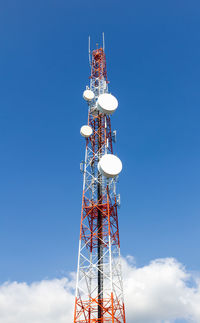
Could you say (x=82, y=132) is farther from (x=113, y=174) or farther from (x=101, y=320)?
(x=101, y=320)

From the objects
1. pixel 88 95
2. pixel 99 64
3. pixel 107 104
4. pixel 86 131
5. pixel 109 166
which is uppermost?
pixel 99 64

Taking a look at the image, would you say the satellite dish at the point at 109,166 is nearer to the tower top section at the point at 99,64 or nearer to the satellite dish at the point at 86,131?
the satellite dish at the point at 86,131

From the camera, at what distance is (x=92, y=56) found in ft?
164

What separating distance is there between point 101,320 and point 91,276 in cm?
487

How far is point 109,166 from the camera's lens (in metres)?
36.2

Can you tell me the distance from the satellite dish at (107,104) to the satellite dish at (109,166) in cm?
753

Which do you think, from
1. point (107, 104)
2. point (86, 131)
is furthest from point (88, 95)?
point (86, 131)

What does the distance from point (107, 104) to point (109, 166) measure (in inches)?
389

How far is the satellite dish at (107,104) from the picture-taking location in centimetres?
4037

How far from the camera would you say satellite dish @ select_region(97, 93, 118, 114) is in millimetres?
40369

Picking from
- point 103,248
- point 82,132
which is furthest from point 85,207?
point 82,132

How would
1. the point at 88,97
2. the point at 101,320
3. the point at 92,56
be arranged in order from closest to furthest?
the point at 101,320 < the point at 88,97 < the point at 92,56

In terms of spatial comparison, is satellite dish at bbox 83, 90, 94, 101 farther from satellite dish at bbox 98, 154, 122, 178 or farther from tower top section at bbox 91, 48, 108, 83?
satellite dish at bbox 98, 154, 122, 178

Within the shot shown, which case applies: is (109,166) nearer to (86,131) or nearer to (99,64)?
(86,131)
